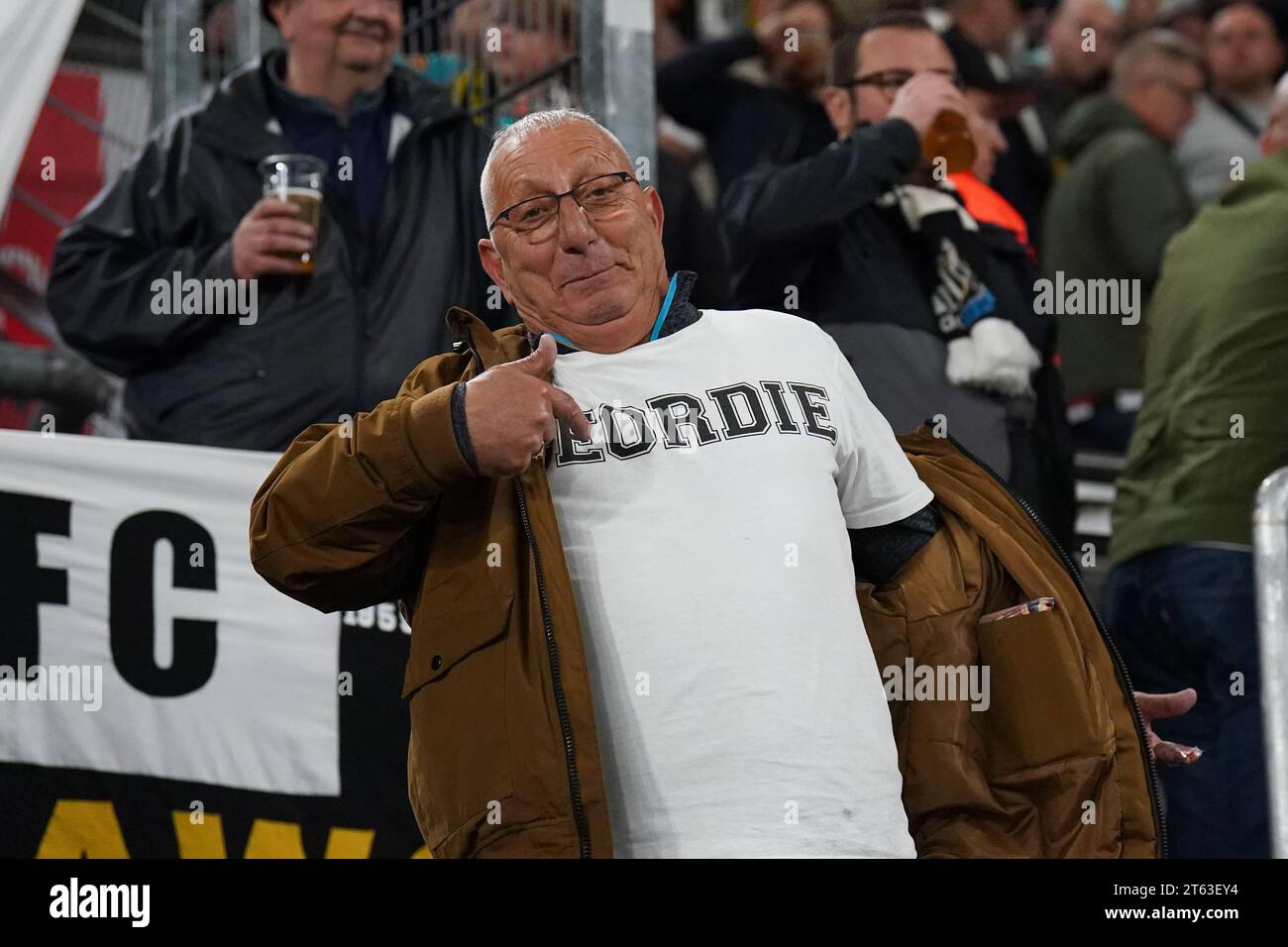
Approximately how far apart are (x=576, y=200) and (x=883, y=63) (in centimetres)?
194

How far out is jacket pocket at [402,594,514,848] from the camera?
9.39 ft

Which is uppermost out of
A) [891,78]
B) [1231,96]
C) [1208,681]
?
[1231,96]

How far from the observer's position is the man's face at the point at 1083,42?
7262 mm

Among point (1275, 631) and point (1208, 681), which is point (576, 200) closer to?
point (1275, 631)

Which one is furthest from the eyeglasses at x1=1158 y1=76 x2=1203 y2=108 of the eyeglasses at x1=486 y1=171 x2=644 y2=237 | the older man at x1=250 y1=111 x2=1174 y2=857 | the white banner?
the eyeglasses at x1=486 y1=171 x2=644 y2=237

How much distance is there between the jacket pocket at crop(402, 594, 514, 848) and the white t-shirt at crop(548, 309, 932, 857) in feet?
0.54

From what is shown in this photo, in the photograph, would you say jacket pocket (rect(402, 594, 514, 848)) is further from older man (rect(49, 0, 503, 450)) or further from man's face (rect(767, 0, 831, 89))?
man's face (rect(767, 0, 831, 89))

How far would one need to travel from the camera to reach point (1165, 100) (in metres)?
6.83

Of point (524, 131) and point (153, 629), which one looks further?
point (153, 629)

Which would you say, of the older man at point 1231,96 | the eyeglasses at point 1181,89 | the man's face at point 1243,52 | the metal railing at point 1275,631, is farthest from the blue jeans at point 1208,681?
the man's face at point 1243,52

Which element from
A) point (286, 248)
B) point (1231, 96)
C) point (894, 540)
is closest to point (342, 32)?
point (286, 248)

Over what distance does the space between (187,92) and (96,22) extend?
535 mm

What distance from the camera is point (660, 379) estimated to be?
10.2 ft
